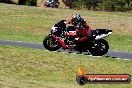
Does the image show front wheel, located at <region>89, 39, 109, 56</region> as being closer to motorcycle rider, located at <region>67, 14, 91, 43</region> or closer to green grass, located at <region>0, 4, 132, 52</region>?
motorcycle rider, located at <region>67, 14, 91, 43</region>

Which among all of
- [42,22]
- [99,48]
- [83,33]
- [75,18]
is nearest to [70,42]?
[83,33]

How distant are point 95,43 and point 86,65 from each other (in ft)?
6.65

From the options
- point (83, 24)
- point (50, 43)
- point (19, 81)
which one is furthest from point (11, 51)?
point (19, 81)

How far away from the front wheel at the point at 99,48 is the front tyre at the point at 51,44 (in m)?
1.66

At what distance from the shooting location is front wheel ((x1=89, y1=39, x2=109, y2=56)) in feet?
61.3

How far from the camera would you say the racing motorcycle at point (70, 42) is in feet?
61.6

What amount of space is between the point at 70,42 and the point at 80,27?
1.00 m

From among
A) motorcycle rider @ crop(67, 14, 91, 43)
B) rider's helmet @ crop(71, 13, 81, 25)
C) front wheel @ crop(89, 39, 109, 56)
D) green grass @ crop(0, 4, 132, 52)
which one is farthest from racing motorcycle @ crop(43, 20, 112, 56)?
green grass @ crop(0, 4, 132, 52)

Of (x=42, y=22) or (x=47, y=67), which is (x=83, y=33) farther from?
(x=42, y=22)

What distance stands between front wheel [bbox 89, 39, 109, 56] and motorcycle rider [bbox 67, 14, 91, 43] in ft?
1.69

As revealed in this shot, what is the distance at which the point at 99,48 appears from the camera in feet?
62.0

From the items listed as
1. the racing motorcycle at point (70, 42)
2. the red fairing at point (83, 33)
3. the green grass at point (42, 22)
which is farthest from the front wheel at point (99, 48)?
the green grass at point (42, 22)

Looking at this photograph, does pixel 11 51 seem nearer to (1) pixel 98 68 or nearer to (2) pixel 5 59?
(2) pixel 5 59

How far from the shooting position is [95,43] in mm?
18781
